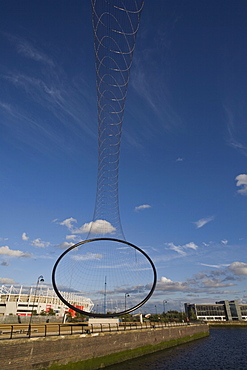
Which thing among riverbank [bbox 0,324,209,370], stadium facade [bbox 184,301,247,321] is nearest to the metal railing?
riverbank [bbox 0,324,209,370]

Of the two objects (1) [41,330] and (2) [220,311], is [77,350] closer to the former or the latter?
(1) [41,330]

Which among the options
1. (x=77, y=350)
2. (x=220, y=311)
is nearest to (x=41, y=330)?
(x=77, y=350)

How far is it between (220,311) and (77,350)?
175m

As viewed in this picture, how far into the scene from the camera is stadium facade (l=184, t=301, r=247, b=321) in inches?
6319

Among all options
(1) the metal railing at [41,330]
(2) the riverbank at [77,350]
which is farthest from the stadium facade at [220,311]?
(1) the metal railing at [41,330]

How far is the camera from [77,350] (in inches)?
982

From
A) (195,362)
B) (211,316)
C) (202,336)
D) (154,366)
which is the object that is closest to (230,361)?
(195,362)

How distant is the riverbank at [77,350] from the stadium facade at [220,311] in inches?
5520

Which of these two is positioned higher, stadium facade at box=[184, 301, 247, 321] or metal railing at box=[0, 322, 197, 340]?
stadium facade at box=[184, 301, 247, 321]

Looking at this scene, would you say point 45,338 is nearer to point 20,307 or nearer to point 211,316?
point 20,307

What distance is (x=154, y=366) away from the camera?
100ft

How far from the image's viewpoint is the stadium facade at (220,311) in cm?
16050

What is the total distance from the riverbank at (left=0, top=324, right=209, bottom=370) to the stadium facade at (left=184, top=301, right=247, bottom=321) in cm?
14021

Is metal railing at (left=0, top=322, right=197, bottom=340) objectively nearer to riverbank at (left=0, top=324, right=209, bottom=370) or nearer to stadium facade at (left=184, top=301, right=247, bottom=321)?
riverbank at (left=0, top=324, right=209, bottom=370)
